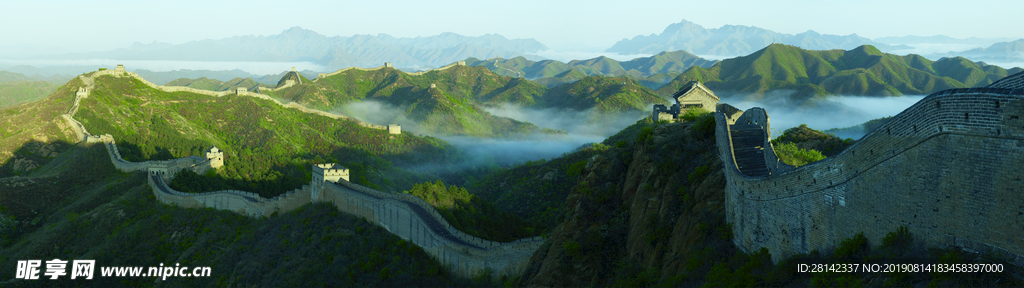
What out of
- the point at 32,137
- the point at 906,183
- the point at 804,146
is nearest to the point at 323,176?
the point at 804,146

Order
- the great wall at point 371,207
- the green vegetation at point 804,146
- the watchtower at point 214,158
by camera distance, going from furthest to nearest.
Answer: the watchtower at point 214,158
the great wall at point 371,207
the green vegetation at point 804,146

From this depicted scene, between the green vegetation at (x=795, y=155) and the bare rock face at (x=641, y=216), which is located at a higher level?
the green vegetation at (x=795, y=155)

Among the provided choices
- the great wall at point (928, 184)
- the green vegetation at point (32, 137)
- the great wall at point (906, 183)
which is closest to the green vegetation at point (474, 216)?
the great wall at point (906, 183)

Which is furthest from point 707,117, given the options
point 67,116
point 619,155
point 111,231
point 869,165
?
point 67,116

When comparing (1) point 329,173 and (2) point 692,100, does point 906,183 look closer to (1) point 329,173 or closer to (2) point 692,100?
(2) point 692,100

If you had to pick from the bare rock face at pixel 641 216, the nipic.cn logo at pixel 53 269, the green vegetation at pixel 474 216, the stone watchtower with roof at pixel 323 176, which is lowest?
the nipic.cn logo at pixel 53 269

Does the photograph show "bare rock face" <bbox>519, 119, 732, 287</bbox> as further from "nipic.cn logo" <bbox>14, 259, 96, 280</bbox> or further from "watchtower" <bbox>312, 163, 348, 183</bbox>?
"nipic.cn logo" <bbox>14, 259, 96, 280</bbox>

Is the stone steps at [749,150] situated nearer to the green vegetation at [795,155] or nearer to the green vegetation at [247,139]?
the green vegetation at [795,155]

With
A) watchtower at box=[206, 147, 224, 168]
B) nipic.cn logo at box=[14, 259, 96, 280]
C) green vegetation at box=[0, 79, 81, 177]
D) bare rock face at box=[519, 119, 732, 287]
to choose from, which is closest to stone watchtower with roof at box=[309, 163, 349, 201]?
nipic.cn logo at box=[14, 259, 96, 280]
